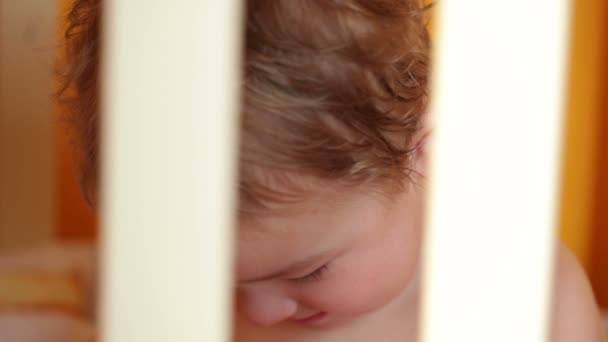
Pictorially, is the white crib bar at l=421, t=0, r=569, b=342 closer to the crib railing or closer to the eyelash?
the crib railing

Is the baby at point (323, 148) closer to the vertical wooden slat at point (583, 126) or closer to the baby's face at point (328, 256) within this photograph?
the baby's face at point (328, 256)

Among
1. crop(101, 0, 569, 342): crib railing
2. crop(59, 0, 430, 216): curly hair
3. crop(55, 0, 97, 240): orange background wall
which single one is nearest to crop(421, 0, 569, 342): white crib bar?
crop(101, 0, 569, 342): crib railing

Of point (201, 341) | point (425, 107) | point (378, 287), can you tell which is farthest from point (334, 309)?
point (201, 341)

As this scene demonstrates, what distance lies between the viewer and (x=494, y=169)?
15.7 inches

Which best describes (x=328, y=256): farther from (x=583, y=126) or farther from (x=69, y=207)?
(x=69, y=207)

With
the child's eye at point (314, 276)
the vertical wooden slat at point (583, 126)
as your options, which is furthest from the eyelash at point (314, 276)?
the vertical wooden slat at point (583, 126)

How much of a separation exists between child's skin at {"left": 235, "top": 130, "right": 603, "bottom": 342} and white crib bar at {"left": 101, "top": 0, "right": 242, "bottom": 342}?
0.23 m

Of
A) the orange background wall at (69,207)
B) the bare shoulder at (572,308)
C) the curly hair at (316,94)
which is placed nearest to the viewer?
the curly hair at (316,94)

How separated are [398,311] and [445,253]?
461mm

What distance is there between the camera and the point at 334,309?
0.73 meters

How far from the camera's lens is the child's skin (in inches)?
25.4

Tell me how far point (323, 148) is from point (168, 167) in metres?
0.26

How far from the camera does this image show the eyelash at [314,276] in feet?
2.21

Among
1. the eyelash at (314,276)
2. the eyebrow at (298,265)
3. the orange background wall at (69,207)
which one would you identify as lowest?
the orange background wall at (69,207)
